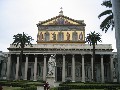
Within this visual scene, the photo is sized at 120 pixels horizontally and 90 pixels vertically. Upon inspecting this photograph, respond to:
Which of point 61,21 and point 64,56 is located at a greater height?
point 61,21

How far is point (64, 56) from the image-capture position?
54.6 m

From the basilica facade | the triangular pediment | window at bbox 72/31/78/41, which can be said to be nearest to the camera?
the basilica facade

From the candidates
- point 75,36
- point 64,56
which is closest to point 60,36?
point 75,36

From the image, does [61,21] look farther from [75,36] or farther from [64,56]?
[64,56]

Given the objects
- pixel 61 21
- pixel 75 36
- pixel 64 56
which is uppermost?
pixel 61 21

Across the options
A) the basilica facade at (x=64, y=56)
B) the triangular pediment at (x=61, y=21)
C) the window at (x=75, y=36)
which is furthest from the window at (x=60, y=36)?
the window at (x=75, y=36)

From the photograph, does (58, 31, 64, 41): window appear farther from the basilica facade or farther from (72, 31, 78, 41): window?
(72, 31, 78, 41): window

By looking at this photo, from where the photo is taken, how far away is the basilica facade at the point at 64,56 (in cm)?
5394

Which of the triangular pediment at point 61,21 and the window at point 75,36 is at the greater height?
the triangular pediment at point 61,21

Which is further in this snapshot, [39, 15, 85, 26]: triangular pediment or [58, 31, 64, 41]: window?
[39, 15, 85, 26]: triangular pediment

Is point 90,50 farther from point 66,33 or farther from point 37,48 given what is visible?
point 37,48

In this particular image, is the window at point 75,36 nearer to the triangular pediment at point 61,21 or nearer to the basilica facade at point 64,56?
the basilica facade at point 64,56

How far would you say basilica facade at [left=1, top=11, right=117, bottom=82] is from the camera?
177 ft

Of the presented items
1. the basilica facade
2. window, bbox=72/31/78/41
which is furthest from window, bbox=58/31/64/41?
window, bbox=72/31/78/41
